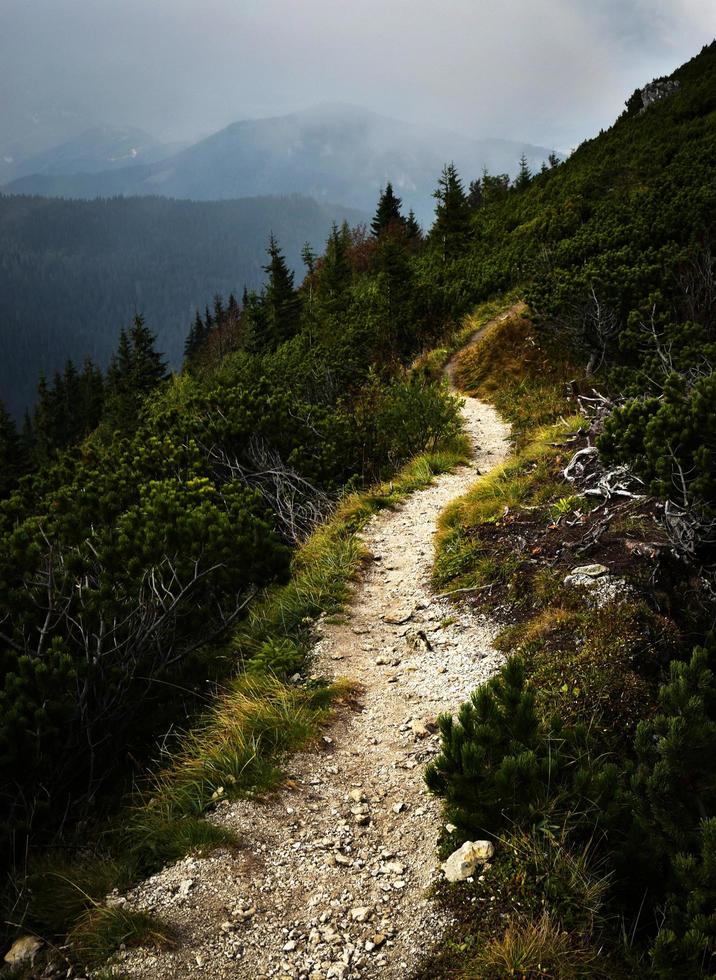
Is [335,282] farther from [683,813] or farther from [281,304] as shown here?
[683,813]

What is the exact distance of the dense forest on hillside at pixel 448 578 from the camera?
2.86m

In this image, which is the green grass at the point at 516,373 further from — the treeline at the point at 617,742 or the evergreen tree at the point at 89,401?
the evergreen tree at the point at 89,401

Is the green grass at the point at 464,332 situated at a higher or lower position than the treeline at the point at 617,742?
higher

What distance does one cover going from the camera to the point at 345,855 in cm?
346

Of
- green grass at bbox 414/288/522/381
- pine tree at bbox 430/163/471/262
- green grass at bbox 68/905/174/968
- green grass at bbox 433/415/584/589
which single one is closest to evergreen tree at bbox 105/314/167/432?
pine tree at bbox 430/163/471/262

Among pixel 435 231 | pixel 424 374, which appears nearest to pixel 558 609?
pixel 424 374

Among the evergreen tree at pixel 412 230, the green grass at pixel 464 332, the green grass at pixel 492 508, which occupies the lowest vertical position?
the green grass at pixel 492 508

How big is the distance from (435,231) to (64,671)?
33.9m

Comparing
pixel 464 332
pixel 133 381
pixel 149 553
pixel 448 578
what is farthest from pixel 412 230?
pixel 149 553

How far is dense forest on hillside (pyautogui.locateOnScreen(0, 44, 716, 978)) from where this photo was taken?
286cm

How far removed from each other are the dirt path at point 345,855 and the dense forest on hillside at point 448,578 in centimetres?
49

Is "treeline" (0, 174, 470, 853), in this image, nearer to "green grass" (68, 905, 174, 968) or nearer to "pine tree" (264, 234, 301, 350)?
"green grass" (68, 905, 174, 968)

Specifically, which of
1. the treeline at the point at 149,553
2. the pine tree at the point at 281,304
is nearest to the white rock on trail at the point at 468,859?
the treeline at the point at 149,553

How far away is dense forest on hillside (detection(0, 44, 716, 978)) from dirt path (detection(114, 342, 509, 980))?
487 mm
